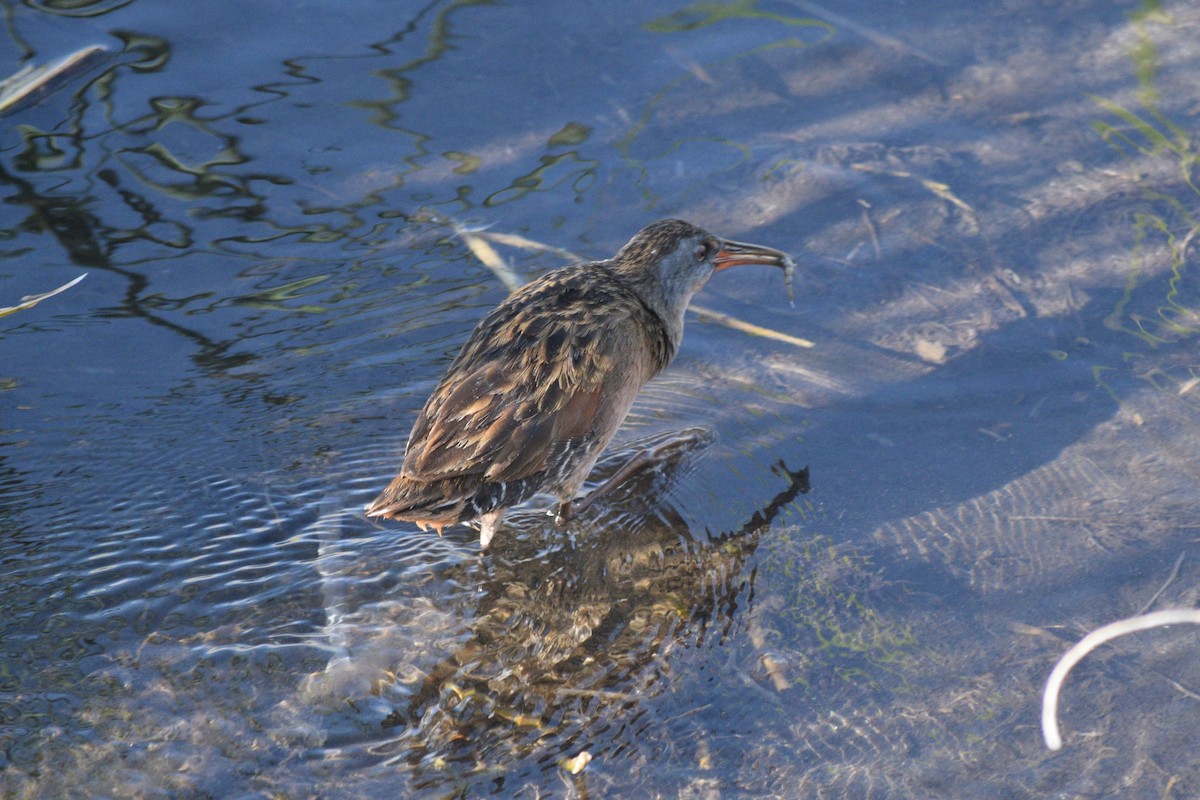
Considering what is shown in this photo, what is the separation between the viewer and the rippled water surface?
430 centimetres

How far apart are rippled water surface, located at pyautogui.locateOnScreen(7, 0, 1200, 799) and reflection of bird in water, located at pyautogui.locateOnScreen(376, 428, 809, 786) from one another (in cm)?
2

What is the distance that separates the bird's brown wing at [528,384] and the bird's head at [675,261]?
1.20 ft

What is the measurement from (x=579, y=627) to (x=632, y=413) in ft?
4.60

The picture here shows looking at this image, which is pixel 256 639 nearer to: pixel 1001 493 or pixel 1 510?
pixel 1 510

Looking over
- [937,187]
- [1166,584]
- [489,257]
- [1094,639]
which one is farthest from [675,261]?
[1094,639]

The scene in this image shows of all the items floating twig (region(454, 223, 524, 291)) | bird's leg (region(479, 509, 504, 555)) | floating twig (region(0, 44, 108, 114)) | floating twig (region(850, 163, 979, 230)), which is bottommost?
bird's leg (region(479, 509, 504, 555))

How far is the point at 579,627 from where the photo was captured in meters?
4.75

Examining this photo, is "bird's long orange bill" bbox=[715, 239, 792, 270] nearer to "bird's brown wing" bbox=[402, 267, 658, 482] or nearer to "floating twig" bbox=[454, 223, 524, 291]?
"bird's brown wing" bbox=[402, 267, 658, 482]

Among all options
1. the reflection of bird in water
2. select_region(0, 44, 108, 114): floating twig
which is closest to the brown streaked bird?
the reflection of bird in water

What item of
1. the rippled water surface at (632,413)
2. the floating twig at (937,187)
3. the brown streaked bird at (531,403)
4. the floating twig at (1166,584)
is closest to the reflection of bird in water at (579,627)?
the rippled water surface at (632,413)

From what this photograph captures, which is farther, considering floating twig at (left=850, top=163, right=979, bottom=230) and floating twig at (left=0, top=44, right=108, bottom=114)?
floating twig at (left=0, top=44, right=108, bottom=114)

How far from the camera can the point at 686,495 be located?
536 cm

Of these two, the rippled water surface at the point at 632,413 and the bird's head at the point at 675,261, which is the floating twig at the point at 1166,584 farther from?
the bird's head at the point at 675,261

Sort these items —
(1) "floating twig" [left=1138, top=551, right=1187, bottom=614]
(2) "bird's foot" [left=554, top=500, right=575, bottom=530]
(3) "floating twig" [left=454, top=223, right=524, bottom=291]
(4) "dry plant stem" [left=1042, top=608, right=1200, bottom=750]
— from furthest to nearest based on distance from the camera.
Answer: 1. (3) "floating twig" [left=454, top=223, right=524, bottom=291]
2. (2) "bird's foot" [left=554, top=500, right=575, bottom=530]
3. (1) "floating twig" [left=1138, top=551, right=1187, bottom=614]
4. (4) "dry plant stem" [left=1042, top=608, right=1200, bottom=750]
